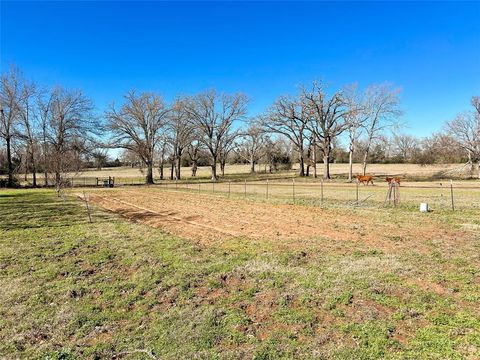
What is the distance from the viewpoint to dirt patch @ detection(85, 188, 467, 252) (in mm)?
8805

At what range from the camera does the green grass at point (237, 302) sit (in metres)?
3.99

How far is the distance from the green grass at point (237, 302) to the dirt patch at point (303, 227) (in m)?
0.66

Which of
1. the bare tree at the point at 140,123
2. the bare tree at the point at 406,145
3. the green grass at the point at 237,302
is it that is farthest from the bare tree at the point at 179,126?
the bare tree at the point at 406,145

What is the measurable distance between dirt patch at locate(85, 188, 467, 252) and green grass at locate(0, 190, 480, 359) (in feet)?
2.18

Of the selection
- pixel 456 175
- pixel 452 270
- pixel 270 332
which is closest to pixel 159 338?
pixel 270 332

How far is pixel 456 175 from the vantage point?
4262cm

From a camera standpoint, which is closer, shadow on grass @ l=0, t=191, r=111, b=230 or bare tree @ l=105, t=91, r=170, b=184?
shadow on grass @ l=0, t=191, r=111, b=230

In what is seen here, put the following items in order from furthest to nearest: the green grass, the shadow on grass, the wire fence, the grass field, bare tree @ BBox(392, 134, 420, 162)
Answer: bare tree @ BBox(392, 134, 420, 162)
the grass field
the wire fence
the shadow on grass
the green grass

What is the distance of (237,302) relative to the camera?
521 cm

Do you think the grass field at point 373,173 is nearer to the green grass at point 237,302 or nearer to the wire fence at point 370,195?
the wire fence at point 370,195

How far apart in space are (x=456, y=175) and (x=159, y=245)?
151 feet

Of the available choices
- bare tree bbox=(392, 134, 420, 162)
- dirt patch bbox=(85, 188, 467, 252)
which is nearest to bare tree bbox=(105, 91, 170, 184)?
dirt patch bbox=(85, 188, 467, 252)

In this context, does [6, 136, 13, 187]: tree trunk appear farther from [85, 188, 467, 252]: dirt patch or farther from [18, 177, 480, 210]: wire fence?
[85, 188, 467, 252]: dirt patch

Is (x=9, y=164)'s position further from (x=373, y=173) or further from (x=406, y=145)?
(x=406, y=145)
